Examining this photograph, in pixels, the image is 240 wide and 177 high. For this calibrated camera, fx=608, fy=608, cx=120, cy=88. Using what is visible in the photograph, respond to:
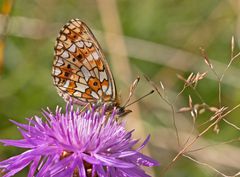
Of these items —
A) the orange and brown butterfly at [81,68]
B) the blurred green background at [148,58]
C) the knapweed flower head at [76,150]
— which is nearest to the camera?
the knapweed flower head at [76,150]

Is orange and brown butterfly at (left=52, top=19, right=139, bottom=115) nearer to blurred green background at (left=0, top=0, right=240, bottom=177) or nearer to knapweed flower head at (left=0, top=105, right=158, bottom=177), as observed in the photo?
knapweed flower head at (left=0, top=105, right=158, bottom=177)

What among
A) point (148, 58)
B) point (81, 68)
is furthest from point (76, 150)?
point (148, 58)

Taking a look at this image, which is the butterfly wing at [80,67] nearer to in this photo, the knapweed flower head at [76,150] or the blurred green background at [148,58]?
the knapweed flower head at [76,150]

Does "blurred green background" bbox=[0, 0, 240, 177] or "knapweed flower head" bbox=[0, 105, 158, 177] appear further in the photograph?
"blurred green background" bbox=[0, 0, 240, 177]

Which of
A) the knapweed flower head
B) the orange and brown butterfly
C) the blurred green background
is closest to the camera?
the knapweed flower head

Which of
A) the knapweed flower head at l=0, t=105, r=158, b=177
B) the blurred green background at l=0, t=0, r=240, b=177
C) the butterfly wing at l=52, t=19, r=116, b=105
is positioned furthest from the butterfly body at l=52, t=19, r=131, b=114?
the blurred green background at l=0, t=0, r=240, b=177

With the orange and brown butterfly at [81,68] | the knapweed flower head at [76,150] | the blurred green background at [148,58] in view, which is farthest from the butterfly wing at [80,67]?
the blurred green background at [148,58]

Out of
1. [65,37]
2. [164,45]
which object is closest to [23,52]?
[164,45]

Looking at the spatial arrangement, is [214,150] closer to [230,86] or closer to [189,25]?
[230,86]
